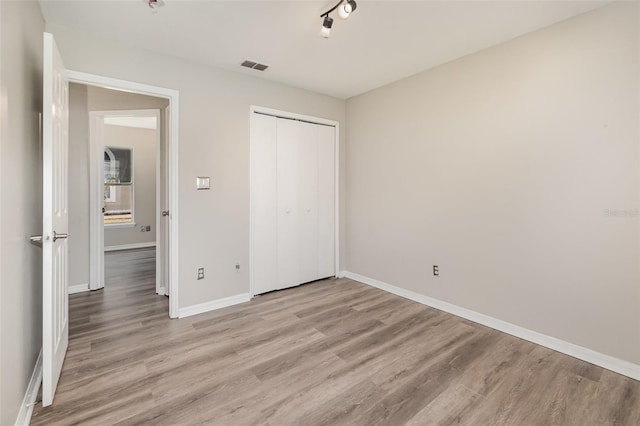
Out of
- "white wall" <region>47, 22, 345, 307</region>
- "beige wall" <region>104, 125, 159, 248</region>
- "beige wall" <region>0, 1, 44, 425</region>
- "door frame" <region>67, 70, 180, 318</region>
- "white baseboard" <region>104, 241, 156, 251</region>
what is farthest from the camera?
"beige wall" <region>104, 125, 159, 248</region>

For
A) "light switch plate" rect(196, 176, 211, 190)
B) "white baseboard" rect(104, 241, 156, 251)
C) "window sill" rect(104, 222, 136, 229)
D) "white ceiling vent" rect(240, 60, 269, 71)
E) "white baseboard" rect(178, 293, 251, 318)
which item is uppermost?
"white ceiling vent" rect(240, 60, 269, 71)

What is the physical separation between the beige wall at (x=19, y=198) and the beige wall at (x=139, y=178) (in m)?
4.83

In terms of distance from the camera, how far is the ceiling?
2.11m

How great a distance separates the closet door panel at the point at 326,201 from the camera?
4093mm

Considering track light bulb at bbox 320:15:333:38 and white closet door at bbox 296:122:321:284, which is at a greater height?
track light bulb at bbox 320:15:333:38

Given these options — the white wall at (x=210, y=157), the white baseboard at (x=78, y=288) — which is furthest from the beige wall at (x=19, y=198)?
the white baseboard at (x=78, y=288)

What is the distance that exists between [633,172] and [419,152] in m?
1.71

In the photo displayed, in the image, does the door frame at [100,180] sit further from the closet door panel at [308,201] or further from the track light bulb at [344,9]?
the track light bulb at [344,9]

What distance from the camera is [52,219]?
169 centimetres

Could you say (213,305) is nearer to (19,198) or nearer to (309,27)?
(19,198)

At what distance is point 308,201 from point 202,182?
1.41m

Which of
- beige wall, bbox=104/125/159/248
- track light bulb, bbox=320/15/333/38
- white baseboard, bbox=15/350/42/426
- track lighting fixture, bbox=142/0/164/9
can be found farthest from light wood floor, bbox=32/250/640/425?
beige wall, bbox=104/125/159/248

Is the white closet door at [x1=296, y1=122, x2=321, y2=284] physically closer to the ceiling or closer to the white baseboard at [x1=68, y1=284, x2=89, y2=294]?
the ceiling

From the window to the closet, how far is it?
459cm
